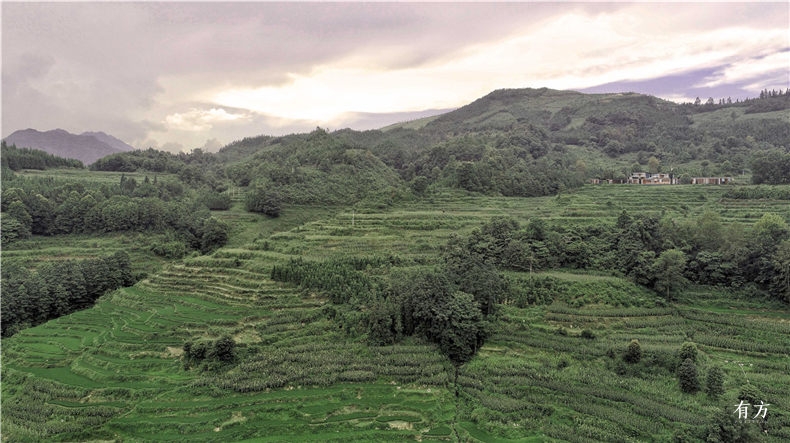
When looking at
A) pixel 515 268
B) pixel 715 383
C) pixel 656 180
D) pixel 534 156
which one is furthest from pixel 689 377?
pixel 534 156

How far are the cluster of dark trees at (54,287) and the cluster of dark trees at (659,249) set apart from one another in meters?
30.8

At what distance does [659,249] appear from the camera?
29.8 meters

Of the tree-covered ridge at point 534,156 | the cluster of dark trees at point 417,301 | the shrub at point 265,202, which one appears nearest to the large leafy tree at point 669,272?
the cluster of dark trees at point 417,301

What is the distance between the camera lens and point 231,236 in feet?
149

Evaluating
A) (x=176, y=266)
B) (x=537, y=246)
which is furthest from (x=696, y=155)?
(x=176, y=266)

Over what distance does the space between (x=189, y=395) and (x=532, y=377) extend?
17.2 meters

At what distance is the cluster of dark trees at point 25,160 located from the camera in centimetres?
5803

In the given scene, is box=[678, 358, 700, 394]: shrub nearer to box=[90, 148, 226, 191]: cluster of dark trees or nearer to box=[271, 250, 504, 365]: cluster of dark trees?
box=[271, 250, 504, 365]: cluster of dark trees

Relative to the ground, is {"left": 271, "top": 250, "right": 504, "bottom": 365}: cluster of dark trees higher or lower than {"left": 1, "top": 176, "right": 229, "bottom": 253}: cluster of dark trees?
lower

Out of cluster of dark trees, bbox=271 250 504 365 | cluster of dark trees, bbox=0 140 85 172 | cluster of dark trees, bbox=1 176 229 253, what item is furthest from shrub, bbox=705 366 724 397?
cluster of dark trees, bbox=0 140 85 172

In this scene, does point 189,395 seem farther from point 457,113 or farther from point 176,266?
point 457,113

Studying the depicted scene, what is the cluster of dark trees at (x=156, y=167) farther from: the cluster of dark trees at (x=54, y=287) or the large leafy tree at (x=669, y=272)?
the large leafy tree at (x=669, y=272)

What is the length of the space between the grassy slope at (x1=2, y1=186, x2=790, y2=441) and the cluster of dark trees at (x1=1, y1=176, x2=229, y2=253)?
14.8 metres

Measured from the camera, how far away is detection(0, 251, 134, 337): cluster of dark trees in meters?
27.6
